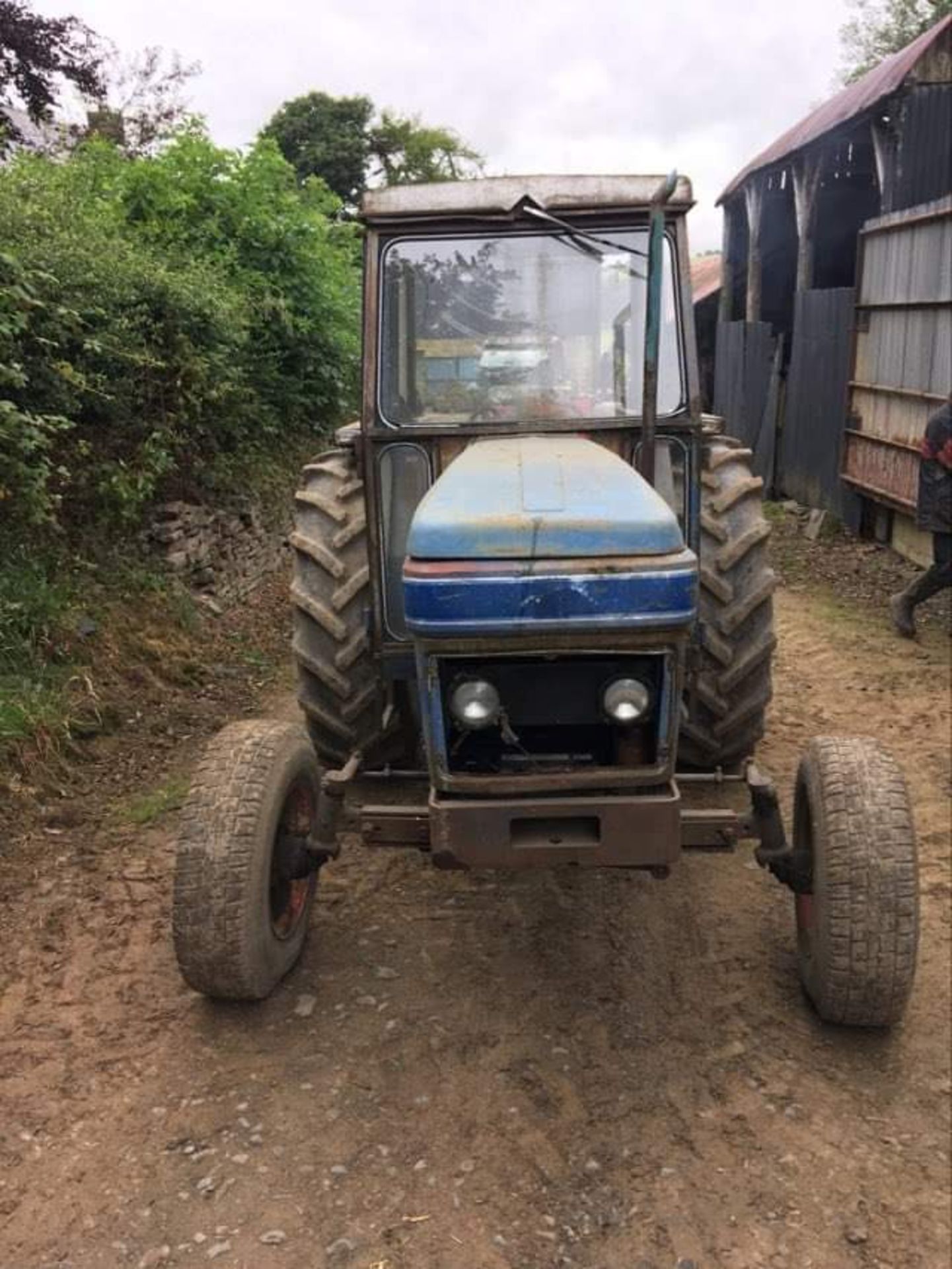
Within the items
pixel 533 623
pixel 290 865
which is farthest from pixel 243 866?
pixel 533 623

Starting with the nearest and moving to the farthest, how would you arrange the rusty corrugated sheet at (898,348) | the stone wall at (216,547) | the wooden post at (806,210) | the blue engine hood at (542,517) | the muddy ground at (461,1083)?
1. the muddy ground at (461,1083)
2. the blue engine hood at (542,517)
3. the stone wall at (216,547)
4. the rusty corrugated sheet at (898,348)
5. the wooden post at (806,210)

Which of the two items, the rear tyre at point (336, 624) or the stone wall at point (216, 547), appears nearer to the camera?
the rear tyre at point (336, 624)

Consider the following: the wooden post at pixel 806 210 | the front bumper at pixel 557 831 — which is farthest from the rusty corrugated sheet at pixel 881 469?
the front bumper at pixel 557 831

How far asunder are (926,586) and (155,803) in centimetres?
508

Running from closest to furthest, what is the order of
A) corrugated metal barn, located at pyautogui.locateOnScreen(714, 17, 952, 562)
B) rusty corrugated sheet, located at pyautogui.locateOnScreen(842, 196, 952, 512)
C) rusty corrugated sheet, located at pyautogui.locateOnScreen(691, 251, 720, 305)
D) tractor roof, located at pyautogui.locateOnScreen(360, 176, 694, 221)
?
tractor roof, located at pyautogui.locateOnScreen(360, 176, 694, 221) → rusty corrugated sheet, located at pyautogui.locateOnScreen(842, 196, 952, 512) → corrugated metal barn, located at pyautogui.locateOnScreen(714, 17, 952, 562) → rusty corrugated sheet, located at pyautogui.locateOnScreen(691, 251, 720, 305)

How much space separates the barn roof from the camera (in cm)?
890

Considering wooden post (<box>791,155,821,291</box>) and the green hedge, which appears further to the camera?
wooden post (<box>791,155,821,291</box>)

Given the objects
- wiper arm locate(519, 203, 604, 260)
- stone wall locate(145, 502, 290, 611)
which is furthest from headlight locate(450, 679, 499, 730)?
stone wall locate(145, 502, 290, 611)

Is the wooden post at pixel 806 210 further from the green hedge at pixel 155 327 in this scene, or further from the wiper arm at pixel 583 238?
the wiper arm at pixel 583 238

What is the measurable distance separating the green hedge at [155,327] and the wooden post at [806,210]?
503cm

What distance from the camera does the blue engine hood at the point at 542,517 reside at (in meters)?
2.70

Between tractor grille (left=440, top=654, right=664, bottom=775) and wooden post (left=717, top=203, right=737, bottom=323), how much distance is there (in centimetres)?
1471

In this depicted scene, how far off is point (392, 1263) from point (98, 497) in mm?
4575

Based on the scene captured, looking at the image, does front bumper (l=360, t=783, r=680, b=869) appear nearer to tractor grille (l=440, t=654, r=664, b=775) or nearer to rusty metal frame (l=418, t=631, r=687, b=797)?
rusty metal frame (l=418, t=631, r=687, b=797)
